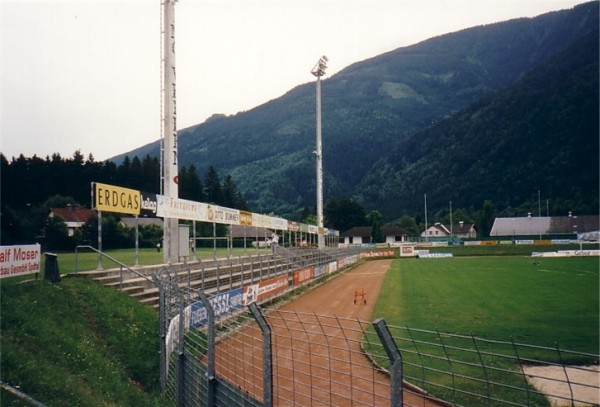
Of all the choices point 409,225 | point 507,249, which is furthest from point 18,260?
point 409,225

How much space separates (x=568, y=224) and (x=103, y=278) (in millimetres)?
107451

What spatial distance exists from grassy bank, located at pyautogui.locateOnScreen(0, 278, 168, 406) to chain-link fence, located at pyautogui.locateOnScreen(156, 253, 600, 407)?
3.15 feet

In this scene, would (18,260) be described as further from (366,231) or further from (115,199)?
(366,231)

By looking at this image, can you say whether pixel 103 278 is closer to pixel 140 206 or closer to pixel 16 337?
pixel 140 206

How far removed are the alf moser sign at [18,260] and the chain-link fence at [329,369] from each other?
3324mm

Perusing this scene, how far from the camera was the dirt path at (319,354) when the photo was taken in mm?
5988

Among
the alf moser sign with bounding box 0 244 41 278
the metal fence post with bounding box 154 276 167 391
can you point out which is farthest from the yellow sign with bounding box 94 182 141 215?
the metal fence post with bounding box 154 276 167 391

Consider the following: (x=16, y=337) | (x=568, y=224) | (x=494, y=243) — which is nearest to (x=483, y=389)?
(x=16, y=337)

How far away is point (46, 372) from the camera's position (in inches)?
338

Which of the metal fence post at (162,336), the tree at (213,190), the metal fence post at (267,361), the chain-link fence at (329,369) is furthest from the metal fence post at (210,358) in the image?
the tree at (213,190)

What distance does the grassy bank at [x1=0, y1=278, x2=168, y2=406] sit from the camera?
8.31 metres

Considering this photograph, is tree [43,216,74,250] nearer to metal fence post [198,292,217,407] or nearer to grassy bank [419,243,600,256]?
metal fence post [198,292,217,407]

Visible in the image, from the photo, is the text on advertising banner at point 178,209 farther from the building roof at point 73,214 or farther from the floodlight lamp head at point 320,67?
the floodlight lamp head at point 320,67

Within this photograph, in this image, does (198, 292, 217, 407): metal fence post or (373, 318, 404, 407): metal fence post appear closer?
(373, 318, 404, 407): metal fence post
